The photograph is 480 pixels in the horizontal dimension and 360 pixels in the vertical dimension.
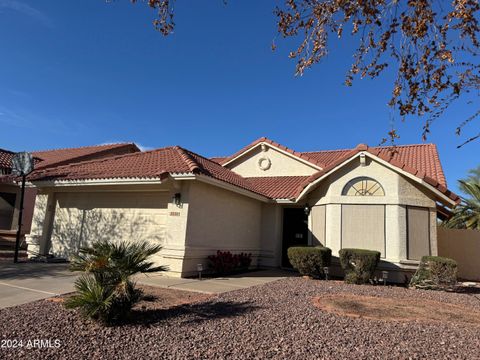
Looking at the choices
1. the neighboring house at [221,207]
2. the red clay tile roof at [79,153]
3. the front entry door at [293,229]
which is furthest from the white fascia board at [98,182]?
the red clay tile roof at [79,153]

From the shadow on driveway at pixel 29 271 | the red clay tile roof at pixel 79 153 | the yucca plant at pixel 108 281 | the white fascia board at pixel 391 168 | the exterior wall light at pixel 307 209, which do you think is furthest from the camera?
the red clay tile roof at pixel 79 153

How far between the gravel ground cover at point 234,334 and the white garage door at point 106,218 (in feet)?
18.6

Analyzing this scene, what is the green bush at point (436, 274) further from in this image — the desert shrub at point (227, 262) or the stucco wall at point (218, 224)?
the stucco wall at point (218, 224)

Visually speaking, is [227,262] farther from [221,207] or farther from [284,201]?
[284,201]

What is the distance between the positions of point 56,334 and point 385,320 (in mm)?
5384

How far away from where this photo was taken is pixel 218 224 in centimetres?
1360

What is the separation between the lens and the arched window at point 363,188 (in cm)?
1368

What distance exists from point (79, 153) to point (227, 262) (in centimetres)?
1556

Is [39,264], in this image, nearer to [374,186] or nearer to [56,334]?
[56,334]

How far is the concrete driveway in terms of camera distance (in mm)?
7656

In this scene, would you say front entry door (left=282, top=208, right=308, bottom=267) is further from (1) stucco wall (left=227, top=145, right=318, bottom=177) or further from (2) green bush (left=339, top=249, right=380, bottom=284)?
(2) green bush (left=339, top=249, right=380, bottom=284)

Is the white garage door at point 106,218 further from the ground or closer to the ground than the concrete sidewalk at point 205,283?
further from the ground

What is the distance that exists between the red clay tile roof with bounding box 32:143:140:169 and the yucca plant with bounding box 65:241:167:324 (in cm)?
1692

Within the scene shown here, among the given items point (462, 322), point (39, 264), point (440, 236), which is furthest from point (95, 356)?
point (440, 236)
